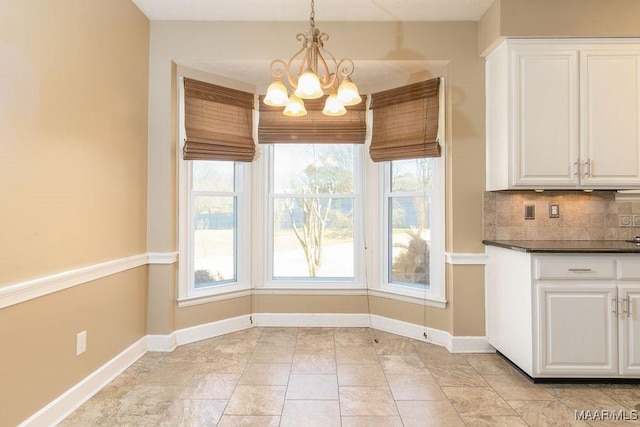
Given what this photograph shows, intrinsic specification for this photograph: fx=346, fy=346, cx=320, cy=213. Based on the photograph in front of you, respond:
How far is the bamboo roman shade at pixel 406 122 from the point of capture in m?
3.08

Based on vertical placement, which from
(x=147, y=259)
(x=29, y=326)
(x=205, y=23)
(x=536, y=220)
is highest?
(x=205, y=23)

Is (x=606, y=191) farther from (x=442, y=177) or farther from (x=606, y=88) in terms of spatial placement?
(x=442, y=177)

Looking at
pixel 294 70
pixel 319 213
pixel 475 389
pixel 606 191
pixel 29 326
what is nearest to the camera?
pixel 29 326

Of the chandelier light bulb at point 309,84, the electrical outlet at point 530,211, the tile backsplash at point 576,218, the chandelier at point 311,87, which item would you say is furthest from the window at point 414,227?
the chandelier light bulb at point 309,84

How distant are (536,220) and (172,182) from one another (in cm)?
313

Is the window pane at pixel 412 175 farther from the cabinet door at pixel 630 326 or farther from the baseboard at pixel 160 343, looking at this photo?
the baseboard at pixel 160 343

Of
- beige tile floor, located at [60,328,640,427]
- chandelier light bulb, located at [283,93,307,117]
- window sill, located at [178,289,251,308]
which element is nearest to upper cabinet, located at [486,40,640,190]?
beige tile floor, located at [60,328,640,427]

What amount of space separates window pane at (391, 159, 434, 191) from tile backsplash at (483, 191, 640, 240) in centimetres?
59

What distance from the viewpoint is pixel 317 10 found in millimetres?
2855

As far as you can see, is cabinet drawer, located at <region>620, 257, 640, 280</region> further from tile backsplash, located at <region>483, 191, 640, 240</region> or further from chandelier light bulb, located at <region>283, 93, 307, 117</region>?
chandelier light bulb, located at <region>283, 93, 307, 117</region>

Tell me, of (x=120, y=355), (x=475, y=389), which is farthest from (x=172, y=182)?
(x=475, y=389)

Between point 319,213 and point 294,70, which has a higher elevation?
point 294,70

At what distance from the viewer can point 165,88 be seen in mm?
2990

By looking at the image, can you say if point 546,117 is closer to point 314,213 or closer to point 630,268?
point 630,268
